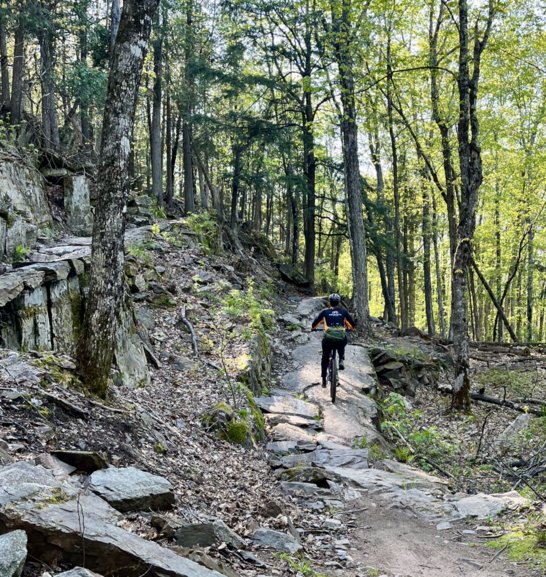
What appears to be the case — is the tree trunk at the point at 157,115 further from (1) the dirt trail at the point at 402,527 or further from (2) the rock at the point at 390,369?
(1) the dirt trail at the point at 402,527

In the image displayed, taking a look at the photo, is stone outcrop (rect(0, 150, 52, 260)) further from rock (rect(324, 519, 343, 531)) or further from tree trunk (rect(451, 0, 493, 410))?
tree trunk (rect(451, 0, 493, 410))

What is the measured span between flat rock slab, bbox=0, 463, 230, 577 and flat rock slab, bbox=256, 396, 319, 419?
6.90 metres

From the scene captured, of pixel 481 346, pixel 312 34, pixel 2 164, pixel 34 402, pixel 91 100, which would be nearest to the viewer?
pixel 34 402

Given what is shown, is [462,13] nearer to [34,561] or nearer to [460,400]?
[460,400]

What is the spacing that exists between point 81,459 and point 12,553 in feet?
6.35

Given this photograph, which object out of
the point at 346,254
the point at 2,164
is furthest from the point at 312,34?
the point at 346,254

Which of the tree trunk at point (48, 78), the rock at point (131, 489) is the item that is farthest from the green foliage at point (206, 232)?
the rock at point (131, 489)

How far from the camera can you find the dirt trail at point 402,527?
15.9 ft

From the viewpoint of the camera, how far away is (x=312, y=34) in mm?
23406

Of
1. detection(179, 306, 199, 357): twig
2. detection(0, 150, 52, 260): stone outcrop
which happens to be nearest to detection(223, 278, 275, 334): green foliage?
detection(179, 306, 199, 357): twig

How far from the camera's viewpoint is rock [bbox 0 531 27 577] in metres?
2.47

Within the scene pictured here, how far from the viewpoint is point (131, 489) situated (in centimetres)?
428

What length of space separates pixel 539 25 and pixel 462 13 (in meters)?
4.19

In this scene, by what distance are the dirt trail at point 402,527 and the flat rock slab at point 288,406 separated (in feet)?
1.66
